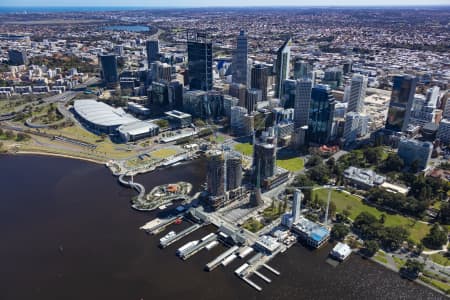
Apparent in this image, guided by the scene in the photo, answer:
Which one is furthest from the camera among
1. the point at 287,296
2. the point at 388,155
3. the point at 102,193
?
the point at 388,155

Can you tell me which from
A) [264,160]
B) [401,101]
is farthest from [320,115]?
[264,160]

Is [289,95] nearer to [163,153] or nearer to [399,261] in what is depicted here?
[163,153]

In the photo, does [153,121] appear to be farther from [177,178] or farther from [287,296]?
[287,296]

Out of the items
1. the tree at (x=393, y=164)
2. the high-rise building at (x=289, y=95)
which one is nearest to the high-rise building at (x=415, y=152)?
the tree at (x=393, y=164)

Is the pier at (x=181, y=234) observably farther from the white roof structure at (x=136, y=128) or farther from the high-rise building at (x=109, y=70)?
the high-rise building at (x=109, y=70)

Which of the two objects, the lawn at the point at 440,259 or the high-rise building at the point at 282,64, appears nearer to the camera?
the lawn at the point at 440,259

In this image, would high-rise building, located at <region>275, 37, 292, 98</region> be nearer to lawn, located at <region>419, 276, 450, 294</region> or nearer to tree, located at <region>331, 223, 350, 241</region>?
tree, located at <region>331, 223, 350, 241</region>

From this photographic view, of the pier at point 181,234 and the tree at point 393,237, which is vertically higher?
the tree at point 393,237

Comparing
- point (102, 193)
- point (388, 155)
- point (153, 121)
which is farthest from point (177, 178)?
point (388, 155)
